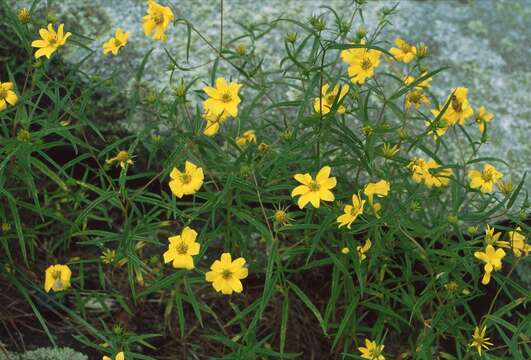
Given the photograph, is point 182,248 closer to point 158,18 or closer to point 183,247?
point 183,247

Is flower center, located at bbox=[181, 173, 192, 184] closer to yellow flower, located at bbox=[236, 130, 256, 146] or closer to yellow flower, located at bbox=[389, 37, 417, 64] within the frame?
yellow flower, located at bbox=[236, 130, 256, 146]

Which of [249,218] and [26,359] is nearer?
[249,218]

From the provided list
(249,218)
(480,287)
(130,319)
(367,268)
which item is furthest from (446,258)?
(130,319)

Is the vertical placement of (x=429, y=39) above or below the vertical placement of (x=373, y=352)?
above

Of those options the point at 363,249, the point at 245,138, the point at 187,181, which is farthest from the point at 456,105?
the point at 187,181

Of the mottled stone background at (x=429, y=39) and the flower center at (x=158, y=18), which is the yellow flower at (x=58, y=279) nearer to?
the flower center at (x=158, y=18)

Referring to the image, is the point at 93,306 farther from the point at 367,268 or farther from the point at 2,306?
the point at 367,268

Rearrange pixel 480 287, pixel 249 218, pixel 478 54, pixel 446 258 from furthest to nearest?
pixel 478 54, pixel 480 287, pixel 446 258, pixel 249 218
